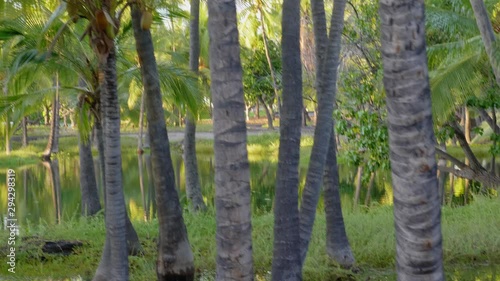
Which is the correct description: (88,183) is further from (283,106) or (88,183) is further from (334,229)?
(283,106)

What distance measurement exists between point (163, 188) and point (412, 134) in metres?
6.67

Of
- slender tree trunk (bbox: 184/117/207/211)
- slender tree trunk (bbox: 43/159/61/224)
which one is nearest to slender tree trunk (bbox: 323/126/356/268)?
slender tree trunk (bbox: 184/117/207/211)

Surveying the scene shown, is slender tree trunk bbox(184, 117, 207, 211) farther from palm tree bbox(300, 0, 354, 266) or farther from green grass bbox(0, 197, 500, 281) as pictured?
palm tree bbox(300, 0, 354, 266)

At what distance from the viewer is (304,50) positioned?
95.7ft

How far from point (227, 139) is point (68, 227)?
908cm

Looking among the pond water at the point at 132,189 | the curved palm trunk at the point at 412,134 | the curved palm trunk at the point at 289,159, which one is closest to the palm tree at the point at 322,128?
the curved palm trunk at the point at 289,159

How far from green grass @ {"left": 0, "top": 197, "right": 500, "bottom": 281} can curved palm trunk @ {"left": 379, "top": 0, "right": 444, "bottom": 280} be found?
614 cm

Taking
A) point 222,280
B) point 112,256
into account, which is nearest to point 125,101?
point 112,256

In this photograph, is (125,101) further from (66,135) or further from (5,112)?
(5,112)

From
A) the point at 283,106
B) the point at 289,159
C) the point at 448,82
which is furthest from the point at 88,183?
the point at 289,159

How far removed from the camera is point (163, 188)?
10594 millimetres

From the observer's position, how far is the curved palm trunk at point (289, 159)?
7.31m

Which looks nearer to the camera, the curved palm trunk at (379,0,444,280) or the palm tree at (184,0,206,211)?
the curved palm trunk at (379,0,444,280)

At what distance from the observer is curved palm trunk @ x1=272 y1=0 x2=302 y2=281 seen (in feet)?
24.0
